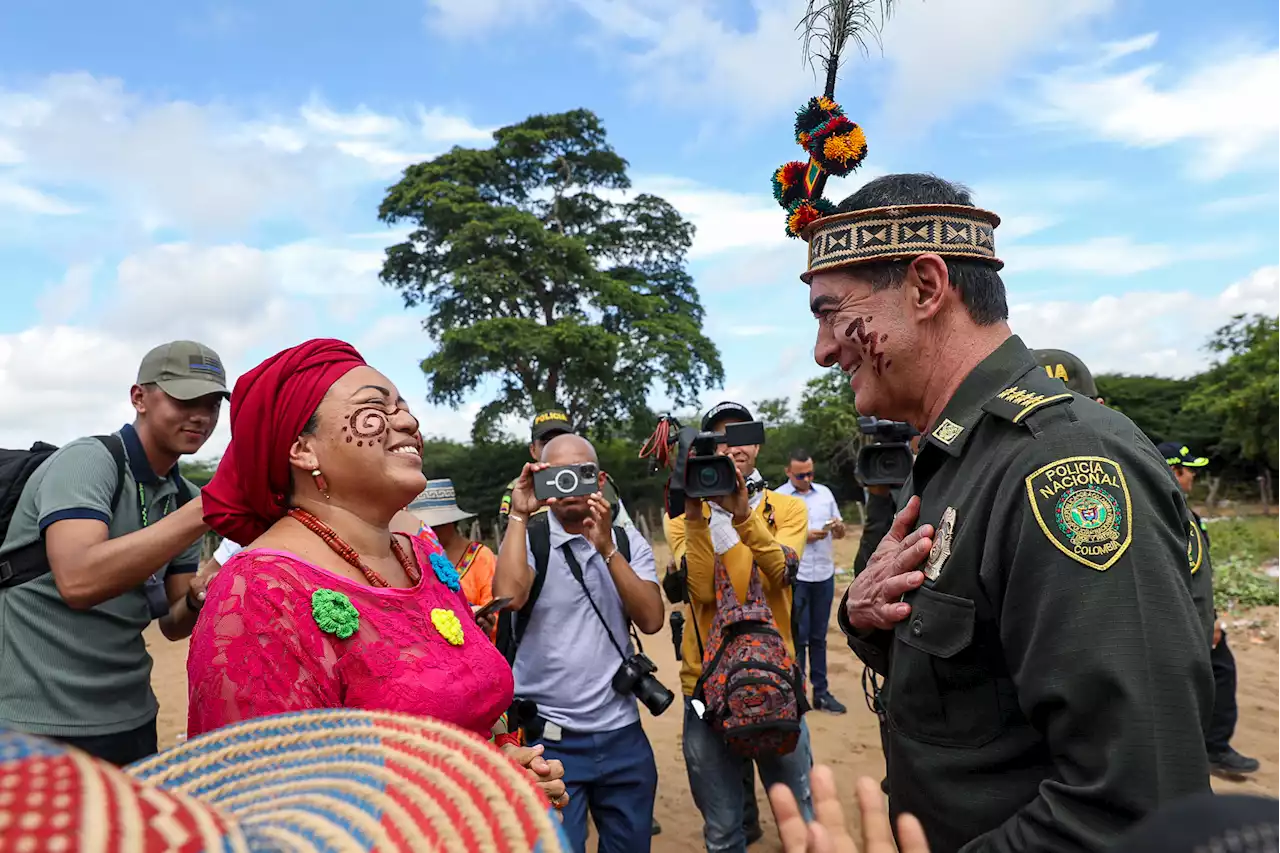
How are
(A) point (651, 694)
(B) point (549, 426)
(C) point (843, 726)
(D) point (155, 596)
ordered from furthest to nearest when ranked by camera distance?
(C) point (843, 726) → (B) point (549, 426) → (A) point (651, 694) → (D) point (155, 596)

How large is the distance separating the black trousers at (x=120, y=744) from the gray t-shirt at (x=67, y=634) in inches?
1.1

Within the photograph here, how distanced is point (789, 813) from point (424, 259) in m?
24.8

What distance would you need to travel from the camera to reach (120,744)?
2906 millimetres

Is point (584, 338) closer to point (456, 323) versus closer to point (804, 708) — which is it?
point (456, 323)

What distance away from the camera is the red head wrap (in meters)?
2.03

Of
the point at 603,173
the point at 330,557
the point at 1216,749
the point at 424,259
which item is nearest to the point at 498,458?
the point at 424,259

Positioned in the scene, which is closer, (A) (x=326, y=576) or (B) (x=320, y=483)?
(A) (x=326, y=576)

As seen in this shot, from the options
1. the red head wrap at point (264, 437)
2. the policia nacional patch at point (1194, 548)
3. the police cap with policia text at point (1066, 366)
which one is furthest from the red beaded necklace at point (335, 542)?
the police cap with policia text at point (1066, 366)

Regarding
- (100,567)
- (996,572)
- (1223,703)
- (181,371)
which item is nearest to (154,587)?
(100,567)

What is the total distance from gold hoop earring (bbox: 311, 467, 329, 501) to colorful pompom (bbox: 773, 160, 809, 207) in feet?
5.03

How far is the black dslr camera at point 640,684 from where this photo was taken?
11.2 feet

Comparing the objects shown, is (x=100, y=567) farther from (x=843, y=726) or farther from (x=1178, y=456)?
(x=1178, y=456)

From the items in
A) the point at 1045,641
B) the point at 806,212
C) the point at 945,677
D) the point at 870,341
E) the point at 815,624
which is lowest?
the point at 815,624

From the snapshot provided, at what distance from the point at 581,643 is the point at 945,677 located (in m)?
2.05
